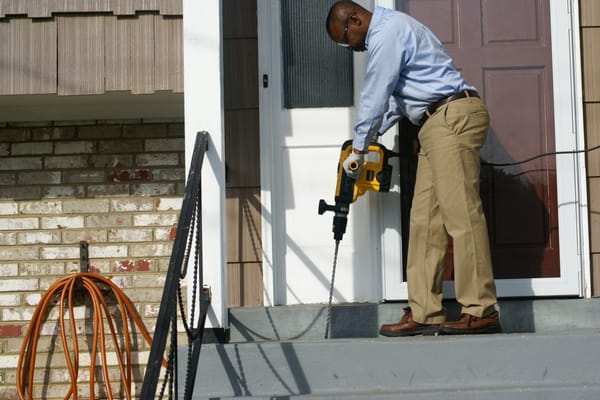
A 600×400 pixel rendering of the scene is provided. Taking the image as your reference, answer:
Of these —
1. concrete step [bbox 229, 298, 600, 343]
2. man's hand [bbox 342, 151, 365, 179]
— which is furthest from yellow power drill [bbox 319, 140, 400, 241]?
concrete step [bbox 229, 298, 600, 343]

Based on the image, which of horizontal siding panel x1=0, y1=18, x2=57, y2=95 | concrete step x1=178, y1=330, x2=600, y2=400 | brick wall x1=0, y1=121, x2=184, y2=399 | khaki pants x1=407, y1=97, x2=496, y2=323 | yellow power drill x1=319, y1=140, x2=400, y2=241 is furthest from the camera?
brick wall x1=0, y1=121, x2=184, y2=399

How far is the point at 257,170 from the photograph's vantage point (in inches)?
163

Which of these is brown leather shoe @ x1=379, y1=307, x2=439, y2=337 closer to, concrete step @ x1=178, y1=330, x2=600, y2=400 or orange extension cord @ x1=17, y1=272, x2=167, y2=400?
concrete step @ x1=178, y1=330, x2=600, y2=400

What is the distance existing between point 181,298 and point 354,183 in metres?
1.05

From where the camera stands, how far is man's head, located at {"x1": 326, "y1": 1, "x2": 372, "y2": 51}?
3.66 metres

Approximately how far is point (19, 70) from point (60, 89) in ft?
0.75

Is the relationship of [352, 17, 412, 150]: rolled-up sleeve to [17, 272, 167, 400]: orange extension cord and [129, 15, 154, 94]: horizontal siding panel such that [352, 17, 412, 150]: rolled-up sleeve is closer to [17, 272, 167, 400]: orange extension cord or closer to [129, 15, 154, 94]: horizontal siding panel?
[129, 15, 154, 94]: horizontal siding panel

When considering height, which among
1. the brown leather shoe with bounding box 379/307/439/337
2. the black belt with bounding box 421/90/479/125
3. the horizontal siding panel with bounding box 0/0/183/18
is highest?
the horizontal siding panel with bounding box 0/0/183/18

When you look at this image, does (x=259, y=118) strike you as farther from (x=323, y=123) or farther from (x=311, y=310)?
(x=311, y=310)

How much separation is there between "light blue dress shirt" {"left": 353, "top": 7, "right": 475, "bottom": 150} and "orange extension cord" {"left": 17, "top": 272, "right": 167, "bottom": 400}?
1.85 metres

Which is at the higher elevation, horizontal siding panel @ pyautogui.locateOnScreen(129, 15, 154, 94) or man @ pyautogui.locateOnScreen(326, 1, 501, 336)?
horizontal siding panel @ pyautogui.locateOnScreen(129, 15, 154, 94)

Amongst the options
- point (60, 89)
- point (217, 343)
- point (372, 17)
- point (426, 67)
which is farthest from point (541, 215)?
point (60, 89)

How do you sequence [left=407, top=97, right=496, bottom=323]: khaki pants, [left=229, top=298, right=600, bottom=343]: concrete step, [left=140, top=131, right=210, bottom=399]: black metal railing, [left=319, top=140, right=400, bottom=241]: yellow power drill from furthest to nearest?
[left=229, top=298, right=600, bottom=343]: concrete step
[left=319, top=140, right=400, bottom=241]: yellow power drill
[left=407, top=97, right=496, bottom=323]: khaki pants
[left=140, top=131, right=210, bottom=399]: black metal railing

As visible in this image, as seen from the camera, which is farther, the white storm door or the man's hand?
the white storm door
